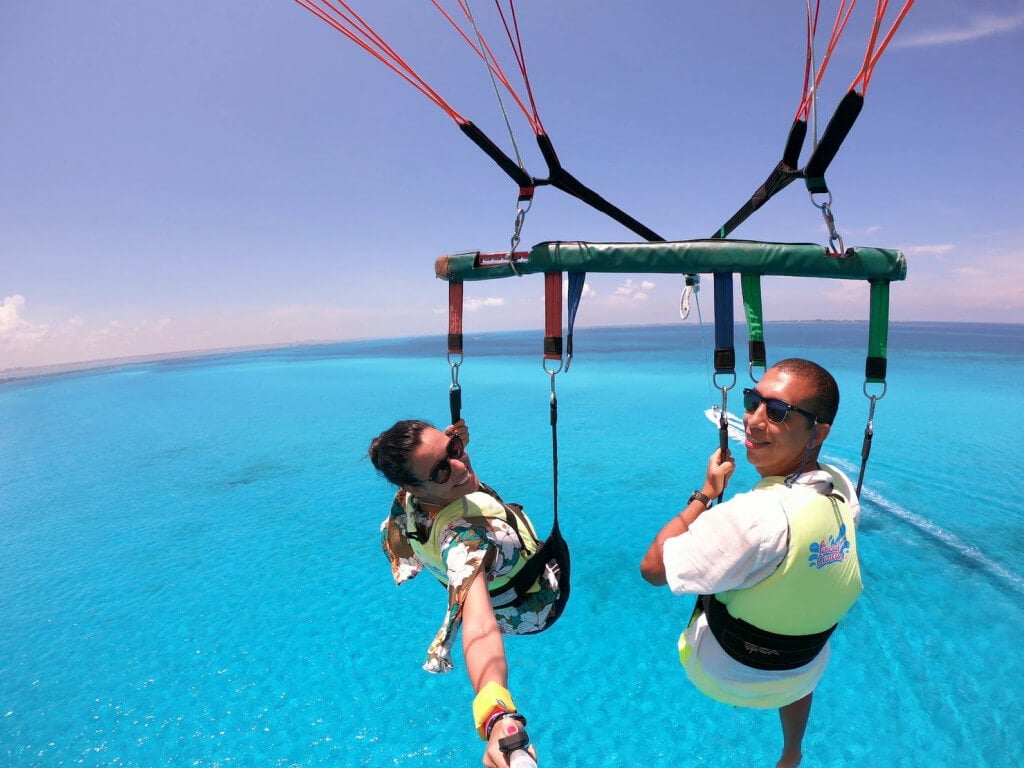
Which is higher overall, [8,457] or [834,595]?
[834,595]

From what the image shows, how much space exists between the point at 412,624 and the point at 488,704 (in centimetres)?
774

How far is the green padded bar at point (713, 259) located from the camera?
2969 mm

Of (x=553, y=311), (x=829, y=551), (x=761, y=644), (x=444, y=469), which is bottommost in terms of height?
(x=761, y=644)

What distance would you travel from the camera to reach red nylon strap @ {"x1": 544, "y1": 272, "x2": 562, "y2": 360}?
3.21 metres

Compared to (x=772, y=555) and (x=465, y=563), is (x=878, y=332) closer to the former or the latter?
(x=772, y=555)

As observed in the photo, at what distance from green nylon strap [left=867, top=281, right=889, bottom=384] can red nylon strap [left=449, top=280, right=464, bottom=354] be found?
2792 millimetres

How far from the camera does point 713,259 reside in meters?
3.01

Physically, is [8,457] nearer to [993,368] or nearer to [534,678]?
[534,678]

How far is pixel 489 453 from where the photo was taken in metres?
18.7

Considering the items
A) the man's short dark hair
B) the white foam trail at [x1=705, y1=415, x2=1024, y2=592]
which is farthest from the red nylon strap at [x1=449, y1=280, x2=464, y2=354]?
the white foam trail at [x1=705, y1=415, x2=1024, y2=592]

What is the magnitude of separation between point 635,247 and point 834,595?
225 cm

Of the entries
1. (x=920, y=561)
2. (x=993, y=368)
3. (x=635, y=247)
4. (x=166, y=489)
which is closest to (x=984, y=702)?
(x=920, y=561)

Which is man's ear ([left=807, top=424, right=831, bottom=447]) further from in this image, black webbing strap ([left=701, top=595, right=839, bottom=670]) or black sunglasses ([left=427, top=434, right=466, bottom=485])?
black sunglasses ([left=427, top=434, right=466, bottom=485])

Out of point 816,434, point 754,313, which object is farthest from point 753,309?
point 816,434
